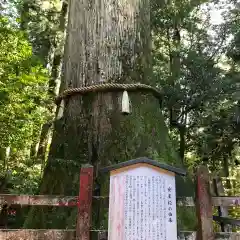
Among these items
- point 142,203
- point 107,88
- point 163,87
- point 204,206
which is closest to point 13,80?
point 107,88

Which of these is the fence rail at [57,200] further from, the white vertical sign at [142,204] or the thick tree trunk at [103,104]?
the thick tree trunk at [103,104]

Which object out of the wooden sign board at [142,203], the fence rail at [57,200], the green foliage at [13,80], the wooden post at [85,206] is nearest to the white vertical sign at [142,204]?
the wooden sign board at [142,203]

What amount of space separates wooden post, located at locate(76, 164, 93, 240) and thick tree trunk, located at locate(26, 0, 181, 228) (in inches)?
32.6

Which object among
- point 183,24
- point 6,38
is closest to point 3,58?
point 6,38

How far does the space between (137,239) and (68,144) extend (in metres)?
1.73

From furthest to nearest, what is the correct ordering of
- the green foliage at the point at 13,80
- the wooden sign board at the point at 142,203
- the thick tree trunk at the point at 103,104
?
the green foliage at the point at 13,80 < the thick tree trunk at the point at 103,104 < the wooden sign board at the point at 142,203

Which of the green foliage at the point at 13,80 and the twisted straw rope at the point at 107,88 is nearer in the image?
the twisted straw rope at the point at 107,88

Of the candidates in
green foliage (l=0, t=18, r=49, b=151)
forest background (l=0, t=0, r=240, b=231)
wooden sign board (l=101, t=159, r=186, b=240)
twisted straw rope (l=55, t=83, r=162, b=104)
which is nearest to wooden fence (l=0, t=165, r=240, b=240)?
wooden sign board (l=101, t=159, r=186, b=240)

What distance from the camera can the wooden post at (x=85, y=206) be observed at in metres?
2.49

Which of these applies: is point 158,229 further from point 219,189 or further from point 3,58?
point 3,58

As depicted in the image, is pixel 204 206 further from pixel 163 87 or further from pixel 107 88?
pixel 163 87

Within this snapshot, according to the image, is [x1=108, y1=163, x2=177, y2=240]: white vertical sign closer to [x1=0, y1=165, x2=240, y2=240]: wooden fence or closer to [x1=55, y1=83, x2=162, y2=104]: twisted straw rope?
[x1=0, y1=165, x2=240, y2=240]: wooden fence

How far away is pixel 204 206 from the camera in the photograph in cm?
255

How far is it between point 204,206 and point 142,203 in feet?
1.64
